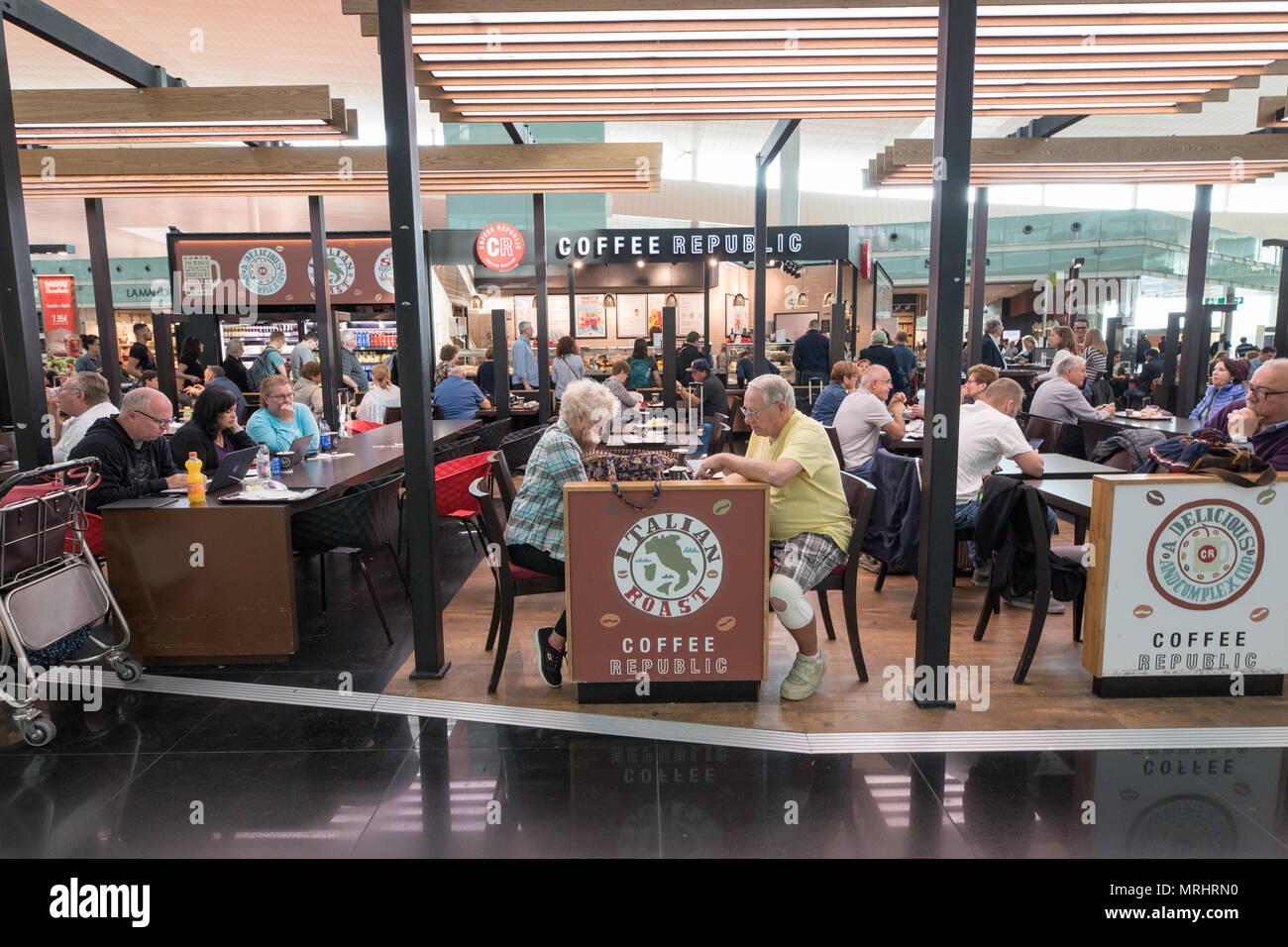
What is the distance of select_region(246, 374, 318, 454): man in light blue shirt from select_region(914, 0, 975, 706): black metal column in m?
4.20

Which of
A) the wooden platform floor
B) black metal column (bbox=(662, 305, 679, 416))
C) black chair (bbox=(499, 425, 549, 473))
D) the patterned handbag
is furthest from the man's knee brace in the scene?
black metal column (bbox=(662, 305, 679, 416))

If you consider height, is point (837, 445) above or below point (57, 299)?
below

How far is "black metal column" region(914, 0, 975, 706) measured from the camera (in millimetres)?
3244

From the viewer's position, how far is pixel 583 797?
279cm

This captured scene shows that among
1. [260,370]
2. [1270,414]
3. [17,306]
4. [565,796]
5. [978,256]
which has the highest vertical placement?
[978,256]

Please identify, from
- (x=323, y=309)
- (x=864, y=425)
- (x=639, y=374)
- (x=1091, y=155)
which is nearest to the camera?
(x=864, y=425)

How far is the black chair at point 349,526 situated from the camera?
4.07 metres

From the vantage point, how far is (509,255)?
972 centimetres

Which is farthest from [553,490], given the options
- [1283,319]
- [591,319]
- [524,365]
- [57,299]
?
[57,299]

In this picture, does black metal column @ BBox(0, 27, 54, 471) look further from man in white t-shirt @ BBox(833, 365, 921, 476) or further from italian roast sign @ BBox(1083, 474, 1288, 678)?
italian roast sign @ BBox(1083, 474, 1288, 678)

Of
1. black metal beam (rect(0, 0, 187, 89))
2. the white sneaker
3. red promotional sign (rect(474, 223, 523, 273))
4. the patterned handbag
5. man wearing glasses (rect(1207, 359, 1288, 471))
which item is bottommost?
the white sneaker

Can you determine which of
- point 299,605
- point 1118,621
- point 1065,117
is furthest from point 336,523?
point 1065,117

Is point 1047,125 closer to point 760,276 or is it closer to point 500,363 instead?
point 760,276

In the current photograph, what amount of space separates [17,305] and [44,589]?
1543 mm
